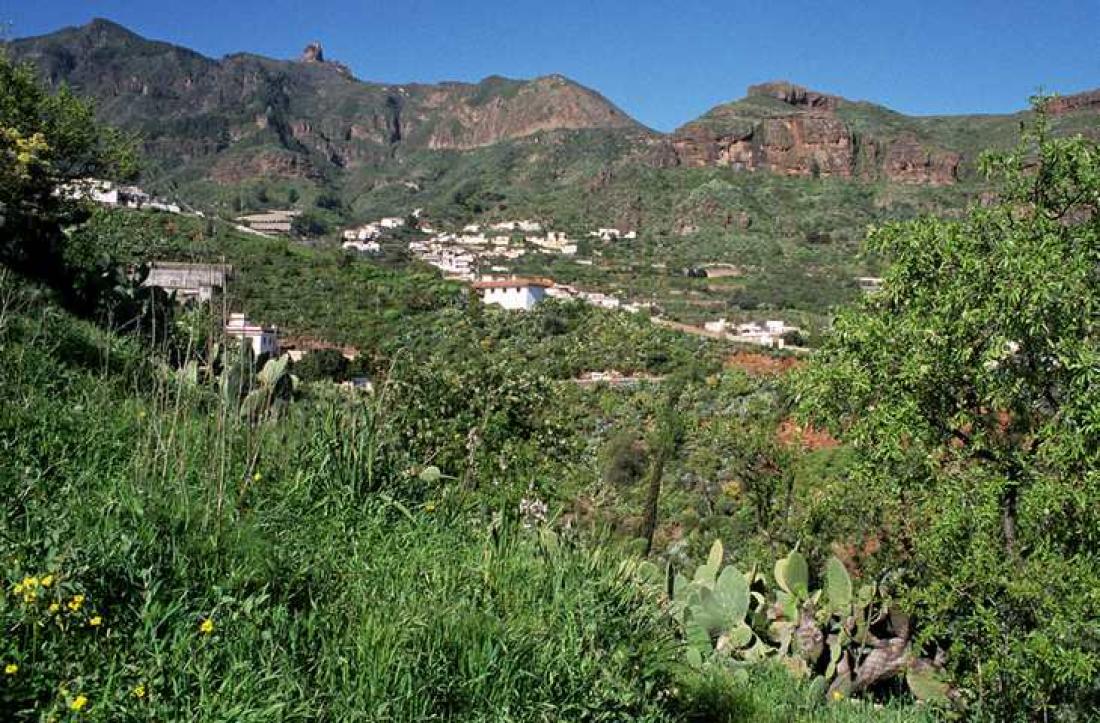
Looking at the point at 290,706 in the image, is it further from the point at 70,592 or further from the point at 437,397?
the point at 437,397

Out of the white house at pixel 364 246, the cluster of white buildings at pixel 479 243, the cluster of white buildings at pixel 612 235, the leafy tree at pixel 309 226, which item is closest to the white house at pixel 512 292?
the cluster of white buildings at pixel 479 243

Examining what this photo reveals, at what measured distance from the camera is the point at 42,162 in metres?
12.3

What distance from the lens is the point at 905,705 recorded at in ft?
14.7

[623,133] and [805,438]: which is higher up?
[623,133]

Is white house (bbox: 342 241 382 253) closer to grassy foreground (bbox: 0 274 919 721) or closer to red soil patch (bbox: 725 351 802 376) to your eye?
red soil patch (bbox: 725 351 802 376)

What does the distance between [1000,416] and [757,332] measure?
36308 millimetres

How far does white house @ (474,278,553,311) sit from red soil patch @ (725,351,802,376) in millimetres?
14701

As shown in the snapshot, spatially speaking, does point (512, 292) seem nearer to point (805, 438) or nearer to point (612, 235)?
point (805, 438)

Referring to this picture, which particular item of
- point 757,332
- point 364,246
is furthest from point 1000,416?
point 364,246

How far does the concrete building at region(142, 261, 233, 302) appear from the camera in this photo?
4.27 m

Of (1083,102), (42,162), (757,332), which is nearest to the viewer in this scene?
(42,162)

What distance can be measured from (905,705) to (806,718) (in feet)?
4.75

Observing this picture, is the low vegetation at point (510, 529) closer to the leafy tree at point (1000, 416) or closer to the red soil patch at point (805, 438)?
the leafy tree at point (1000, 416)

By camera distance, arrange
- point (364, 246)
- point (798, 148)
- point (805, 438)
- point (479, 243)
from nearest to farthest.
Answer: point (805, 438)
point (364, 246)
point (479, 243)
point (798, 148)
